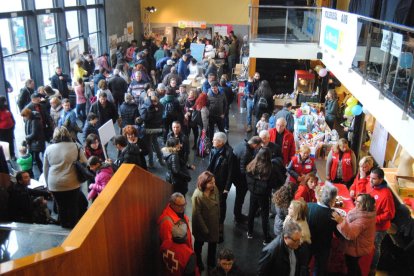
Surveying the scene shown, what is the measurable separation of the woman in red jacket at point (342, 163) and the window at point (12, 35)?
7370mm

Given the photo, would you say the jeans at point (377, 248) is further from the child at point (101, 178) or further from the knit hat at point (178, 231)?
the child at point (101, 178)

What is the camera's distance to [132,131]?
227 inches

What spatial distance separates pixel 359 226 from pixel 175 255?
75.2 inches

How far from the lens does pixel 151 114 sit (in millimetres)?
7340

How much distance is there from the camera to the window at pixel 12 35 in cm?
914

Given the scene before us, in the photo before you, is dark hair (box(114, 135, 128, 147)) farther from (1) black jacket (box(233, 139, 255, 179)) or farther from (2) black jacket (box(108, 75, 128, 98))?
(2) black jacket (box(108, 75, 128, 98))

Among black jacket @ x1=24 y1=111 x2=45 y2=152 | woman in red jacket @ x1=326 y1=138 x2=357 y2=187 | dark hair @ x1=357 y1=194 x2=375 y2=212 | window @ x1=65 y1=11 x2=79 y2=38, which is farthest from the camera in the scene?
window @ x1=65 y1=11 x2=79 y2=38

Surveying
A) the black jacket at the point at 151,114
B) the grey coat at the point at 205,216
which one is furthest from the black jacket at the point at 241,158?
the black jacket at the point at 151,114

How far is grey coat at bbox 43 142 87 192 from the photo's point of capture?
4852mm

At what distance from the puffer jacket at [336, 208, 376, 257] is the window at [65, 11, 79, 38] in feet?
36.6

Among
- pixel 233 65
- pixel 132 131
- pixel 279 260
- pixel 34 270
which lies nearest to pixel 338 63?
pixel 132 131

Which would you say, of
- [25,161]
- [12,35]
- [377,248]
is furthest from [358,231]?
[12,35]

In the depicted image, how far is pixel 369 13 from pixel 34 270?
28.5 feet

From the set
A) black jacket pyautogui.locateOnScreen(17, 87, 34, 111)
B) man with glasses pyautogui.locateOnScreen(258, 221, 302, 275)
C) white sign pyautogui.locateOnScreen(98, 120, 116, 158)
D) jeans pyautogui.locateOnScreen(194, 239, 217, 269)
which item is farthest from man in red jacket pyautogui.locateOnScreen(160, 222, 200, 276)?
black jacket pyautogui.locateOnScreen(17, 87, 34, 111)
